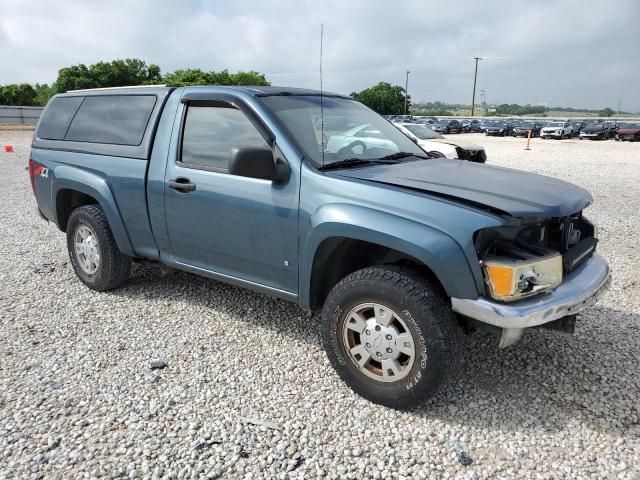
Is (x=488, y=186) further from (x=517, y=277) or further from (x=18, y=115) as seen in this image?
(x=18, y=115)

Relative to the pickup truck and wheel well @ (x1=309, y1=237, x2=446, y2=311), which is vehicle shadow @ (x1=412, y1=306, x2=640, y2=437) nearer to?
the pickup truck

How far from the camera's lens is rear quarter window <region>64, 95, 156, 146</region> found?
13.6ft

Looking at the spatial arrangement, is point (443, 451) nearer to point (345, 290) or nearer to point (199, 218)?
point (345, 290)

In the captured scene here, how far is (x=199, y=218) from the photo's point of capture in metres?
3.67

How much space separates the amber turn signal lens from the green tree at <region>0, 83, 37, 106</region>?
196ft

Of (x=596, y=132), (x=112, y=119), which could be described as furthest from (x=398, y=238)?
(x=596, y=132)

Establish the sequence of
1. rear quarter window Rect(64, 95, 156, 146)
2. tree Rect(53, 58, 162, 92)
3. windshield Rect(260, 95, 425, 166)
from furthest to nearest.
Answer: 1. tree Rect(53, 58, 162, 92)
2. rear quarter window Rect(64, 95, 156, 146)
3. windshield Rect(260, 95, 425, 166)

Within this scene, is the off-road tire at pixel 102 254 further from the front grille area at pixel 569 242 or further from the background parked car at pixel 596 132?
the background parked car at pixel 596 132

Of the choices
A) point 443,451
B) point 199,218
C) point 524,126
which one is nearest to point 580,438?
point 443,451

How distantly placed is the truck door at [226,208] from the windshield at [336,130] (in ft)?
0.75

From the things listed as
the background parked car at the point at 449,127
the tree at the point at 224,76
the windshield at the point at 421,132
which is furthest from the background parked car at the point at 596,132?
the tree at the point at 224,76

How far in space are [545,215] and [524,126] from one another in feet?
139

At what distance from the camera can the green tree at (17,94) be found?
51344 mm

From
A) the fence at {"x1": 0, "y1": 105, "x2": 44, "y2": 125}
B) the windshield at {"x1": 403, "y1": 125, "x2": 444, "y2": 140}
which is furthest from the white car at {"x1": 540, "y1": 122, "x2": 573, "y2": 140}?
the fence at {"x1": 0, "y1": 105, "x2": 44, "y2": 125}
